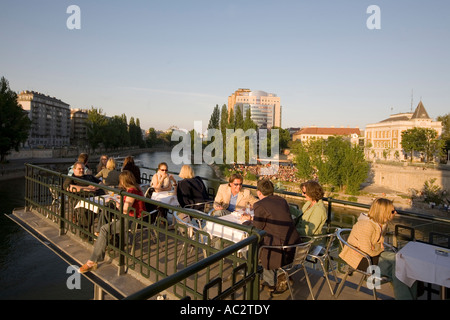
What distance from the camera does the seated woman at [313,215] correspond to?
16.0ft

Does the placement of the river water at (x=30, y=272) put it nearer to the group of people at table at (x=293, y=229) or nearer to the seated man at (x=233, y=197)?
the seated man at (x=233, y=197)

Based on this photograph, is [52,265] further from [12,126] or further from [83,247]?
[12,126]

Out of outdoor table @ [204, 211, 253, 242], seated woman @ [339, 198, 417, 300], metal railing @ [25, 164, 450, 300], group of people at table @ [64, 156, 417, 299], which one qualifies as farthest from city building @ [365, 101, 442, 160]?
outdoor table @ [204, 211, 253, 242]

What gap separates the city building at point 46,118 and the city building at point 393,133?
331ft

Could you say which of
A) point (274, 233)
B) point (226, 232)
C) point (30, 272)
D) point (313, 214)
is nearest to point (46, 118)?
point (30, 272)

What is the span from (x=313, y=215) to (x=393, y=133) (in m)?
83.8

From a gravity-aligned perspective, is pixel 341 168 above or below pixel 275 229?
below

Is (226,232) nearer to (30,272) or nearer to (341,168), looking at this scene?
(30,272)

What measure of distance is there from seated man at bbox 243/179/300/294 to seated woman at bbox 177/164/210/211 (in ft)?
Result: 8.96

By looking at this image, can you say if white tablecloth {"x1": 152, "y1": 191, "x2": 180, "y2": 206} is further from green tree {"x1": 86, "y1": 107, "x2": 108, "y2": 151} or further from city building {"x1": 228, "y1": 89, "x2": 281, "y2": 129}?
city building {"x1": 228, "y1": 89, "x2": 281, "y2": 129}

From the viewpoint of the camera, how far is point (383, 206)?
4.05 m

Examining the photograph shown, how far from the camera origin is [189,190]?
6551mm

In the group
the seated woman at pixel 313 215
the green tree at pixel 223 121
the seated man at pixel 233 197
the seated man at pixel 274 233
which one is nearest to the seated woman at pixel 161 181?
the seated man at pixel 233 197
